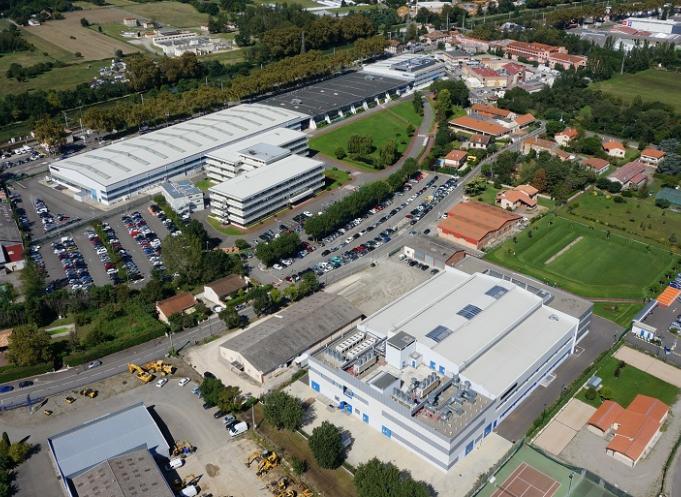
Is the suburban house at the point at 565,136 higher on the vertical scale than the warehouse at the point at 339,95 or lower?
lower

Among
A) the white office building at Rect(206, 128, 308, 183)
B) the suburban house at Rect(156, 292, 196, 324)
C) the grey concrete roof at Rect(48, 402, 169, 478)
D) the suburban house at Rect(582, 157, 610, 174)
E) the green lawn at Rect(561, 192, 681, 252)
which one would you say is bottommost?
the grey concrete roof at Rect(48, 402, 169, 478)

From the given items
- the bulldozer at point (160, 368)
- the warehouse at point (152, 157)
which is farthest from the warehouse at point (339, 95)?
the bulldozer at point (160, 368)

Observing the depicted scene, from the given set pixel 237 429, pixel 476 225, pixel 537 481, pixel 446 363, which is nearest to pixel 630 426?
pixel 537 481

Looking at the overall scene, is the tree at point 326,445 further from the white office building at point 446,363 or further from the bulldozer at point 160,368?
the bulldozer at point 160,368

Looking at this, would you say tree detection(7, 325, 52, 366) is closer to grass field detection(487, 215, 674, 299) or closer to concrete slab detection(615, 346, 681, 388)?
grass field detection(487, 215, 674, 299)

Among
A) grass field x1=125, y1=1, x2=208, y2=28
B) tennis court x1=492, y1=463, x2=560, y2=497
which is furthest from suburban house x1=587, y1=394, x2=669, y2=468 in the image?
grass field x1=125, y1=1, x2=208, y2=28

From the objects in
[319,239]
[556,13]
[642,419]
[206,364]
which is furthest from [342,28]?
[642,419]

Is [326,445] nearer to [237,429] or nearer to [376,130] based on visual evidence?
[237,429]
